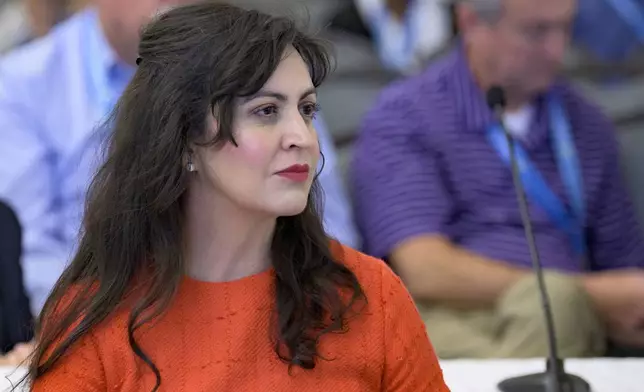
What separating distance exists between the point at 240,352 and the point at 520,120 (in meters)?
1.15

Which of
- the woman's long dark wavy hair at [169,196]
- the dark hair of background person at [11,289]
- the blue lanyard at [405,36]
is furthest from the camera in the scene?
the blue lanyard at [405,36]

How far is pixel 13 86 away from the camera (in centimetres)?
212

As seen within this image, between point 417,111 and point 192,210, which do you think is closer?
point 192,210

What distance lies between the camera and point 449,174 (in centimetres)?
201

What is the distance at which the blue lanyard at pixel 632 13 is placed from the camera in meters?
2.72

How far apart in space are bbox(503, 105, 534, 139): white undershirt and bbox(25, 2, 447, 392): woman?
0.99m

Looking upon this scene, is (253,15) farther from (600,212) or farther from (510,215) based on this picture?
(600,212)

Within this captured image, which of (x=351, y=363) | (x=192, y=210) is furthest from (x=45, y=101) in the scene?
(x=351, y=363)

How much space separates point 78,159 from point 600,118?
40.9 inches

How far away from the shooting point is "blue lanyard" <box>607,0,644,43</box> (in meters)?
2.72

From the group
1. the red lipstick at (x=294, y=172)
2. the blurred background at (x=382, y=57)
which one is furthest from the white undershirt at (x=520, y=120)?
the red lipstick at (x=294, y=172)

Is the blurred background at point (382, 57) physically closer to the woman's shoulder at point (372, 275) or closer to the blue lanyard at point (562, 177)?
the blue lanyard at point (562, 177)

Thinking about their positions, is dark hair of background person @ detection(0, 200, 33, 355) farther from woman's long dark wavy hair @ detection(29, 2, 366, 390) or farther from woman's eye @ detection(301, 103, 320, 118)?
woman's eye @ detection(301, 103, 320, 118)

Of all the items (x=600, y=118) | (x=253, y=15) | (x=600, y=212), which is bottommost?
(x=600, y=212)
